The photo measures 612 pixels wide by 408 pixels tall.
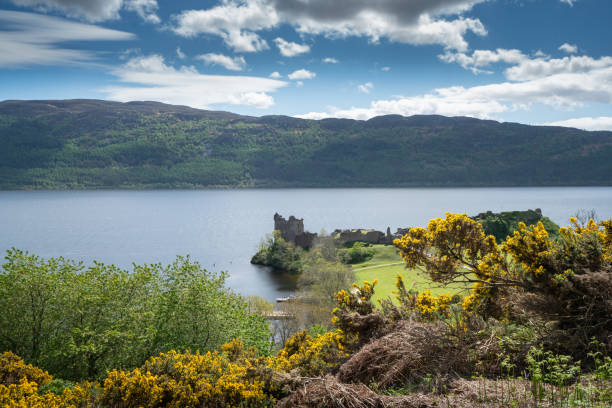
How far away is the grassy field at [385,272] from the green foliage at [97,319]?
68.4 feet

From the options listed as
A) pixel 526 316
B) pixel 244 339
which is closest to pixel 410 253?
pixel 526 316

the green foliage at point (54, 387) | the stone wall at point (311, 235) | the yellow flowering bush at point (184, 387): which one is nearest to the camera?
the yellow flowering bush at point (184, 387)

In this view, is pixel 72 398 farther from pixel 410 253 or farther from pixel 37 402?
pixel 410 253

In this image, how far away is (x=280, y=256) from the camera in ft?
280

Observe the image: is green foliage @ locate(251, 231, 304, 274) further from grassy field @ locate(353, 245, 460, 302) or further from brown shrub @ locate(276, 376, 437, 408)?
brown shrub @ locate(276, 376, 437, 408)

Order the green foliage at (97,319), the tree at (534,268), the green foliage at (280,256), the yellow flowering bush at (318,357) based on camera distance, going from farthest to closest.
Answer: the green foliage at (280,256) < the green foliage at (97,319) < the yellow flowering bush at (318,357) < the tree at (534,268)

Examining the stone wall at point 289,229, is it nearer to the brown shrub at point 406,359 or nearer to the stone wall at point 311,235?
the stone wall at point 311,235

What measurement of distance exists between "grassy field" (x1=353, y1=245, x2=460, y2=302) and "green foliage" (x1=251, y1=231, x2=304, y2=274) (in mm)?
12795

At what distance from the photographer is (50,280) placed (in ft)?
55.4

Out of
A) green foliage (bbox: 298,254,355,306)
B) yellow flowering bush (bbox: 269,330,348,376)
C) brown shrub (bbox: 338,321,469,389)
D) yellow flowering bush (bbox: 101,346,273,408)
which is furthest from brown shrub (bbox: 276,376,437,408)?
green foliage (bbox: 298,254,355,306)

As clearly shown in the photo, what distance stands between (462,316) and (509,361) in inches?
110

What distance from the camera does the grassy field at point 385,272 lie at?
147 feet

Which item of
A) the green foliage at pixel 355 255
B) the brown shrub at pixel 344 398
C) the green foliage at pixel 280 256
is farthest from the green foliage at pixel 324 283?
the brown shrub at pixel 344 398

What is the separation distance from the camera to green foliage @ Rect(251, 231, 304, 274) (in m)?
82.5
